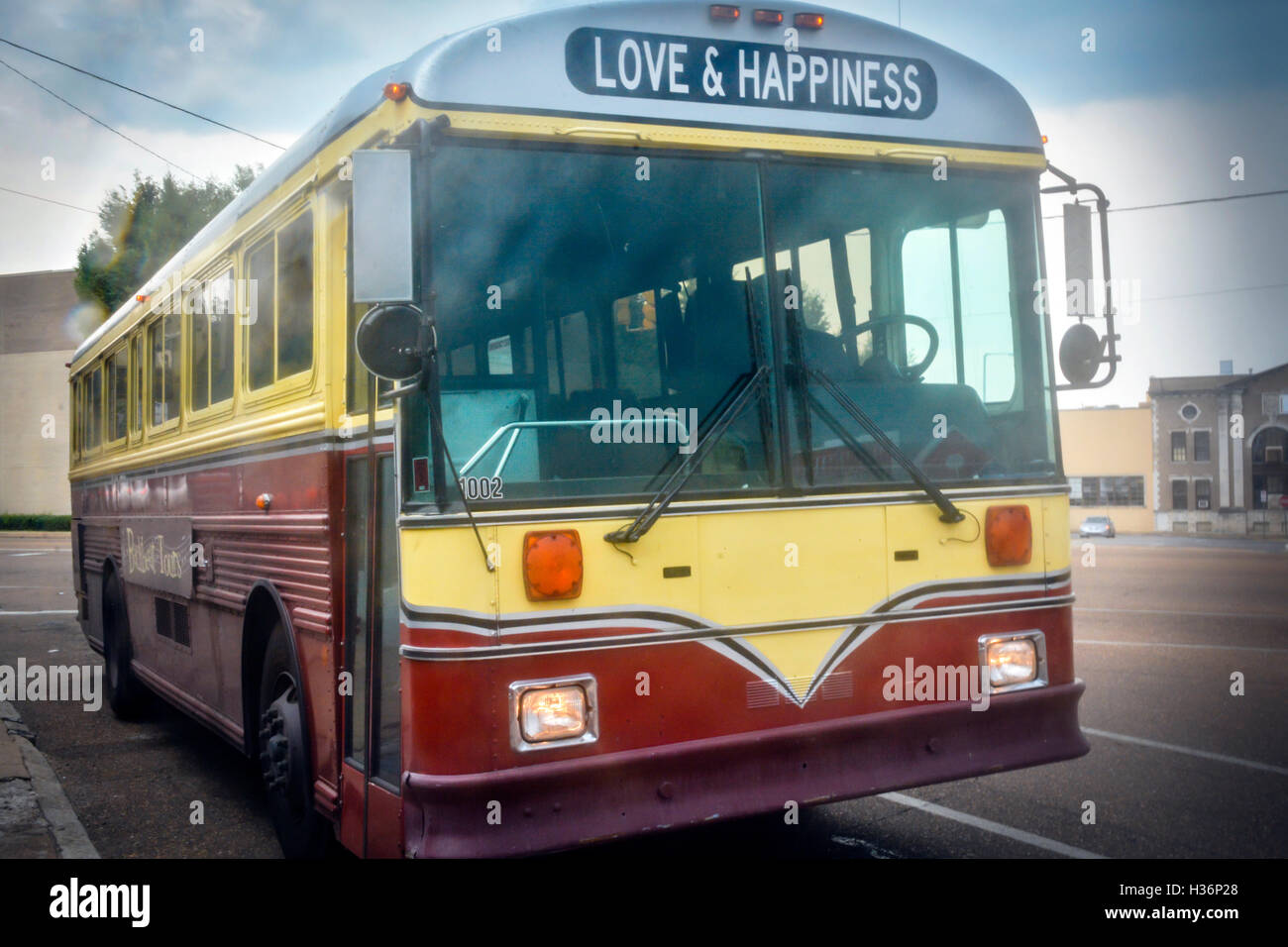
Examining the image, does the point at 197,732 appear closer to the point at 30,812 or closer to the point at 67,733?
the point at 67,733

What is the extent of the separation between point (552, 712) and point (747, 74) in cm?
228

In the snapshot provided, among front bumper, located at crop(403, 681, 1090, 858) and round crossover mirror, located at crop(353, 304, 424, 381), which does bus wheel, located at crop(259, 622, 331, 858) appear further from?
round crossover mirror, located at crop(353, 304, 424, 381)

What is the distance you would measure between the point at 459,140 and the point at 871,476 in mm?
1778

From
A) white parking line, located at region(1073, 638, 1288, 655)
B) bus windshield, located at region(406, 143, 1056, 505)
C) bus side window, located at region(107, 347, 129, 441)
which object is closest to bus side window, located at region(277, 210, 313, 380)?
bus windshield, located at region(406, 143, 1056, 505)

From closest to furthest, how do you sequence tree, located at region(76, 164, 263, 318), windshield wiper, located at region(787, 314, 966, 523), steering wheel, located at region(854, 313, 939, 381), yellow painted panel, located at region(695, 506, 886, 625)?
yellow painted panel, located at region(695, 506, 886, 625)
windshield wiper, located at region(787, 314, 966, 523)
steering wheel, located at region(854, 313, 939, 381)
tree, located at region(76, 164, 263, 318)

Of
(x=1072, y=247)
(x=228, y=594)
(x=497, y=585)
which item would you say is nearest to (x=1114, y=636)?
(x=1072, y=247)

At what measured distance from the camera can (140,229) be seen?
4128 cm

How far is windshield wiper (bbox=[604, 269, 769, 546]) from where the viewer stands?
3801 mm

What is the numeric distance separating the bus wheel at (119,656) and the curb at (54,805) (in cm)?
69

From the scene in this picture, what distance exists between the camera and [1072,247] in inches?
185

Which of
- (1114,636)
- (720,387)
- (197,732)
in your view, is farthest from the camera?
(1114,636)

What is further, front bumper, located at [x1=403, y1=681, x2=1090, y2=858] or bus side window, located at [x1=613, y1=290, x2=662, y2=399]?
bus side window, located at [x1=613, y1=290, x2=662, y2=399]

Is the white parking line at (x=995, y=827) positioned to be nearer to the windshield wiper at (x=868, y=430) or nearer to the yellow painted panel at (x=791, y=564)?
the yellow painted panel at (x=791, y=564)

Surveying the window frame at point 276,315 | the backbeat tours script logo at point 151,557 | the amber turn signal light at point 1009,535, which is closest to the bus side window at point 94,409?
the backbeat tours script logo at point 151,557
